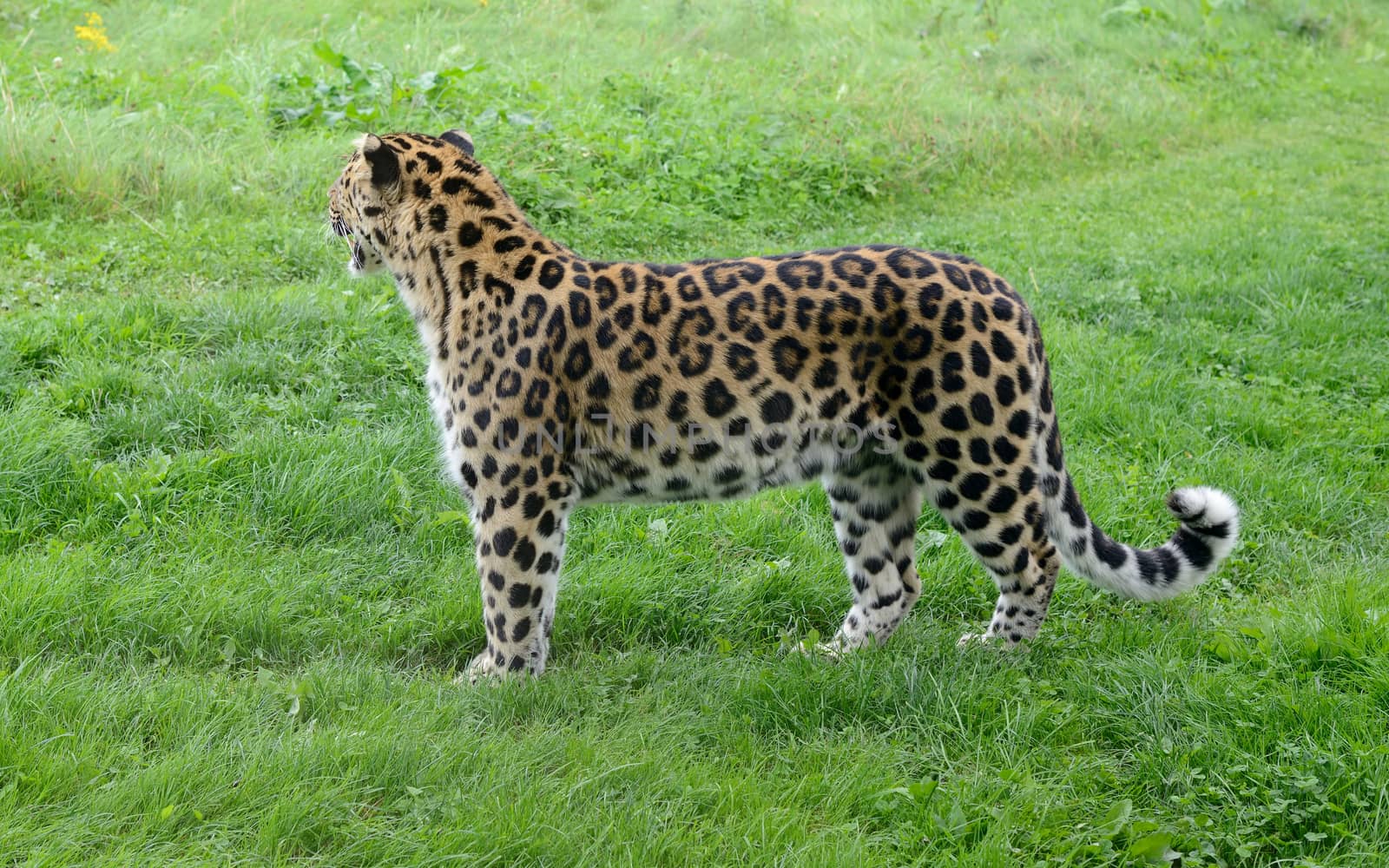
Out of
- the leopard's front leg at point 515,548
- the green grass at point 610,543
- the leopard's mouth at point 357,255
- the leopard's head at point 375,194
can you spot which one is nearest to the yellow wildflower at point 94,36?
the green grass at point 610,543

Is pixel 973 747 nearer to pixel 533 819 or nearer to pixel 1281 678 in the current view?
pixel 1281 678

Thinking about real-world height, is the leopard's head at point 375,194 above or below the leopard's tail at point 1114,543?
above

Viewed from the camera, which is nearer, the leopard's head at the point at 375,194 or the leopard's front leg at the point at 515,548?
the leopard's front leg at the point at 515,548

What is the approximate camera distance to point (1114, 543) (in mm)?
5379

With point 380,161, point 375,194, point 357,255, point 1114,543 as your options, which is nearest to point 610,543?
point 357,255

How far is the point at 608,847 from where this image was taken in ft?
12.5

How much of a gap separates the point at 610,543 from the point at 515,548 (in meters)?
1.12

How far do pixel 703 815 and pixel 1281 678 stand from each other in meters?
2.40

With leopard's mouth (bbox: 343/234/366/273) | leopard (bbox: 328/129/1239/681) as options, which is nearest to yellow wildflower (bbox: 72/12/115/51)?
leopard's mouth (bbox: 343/234/366/273)

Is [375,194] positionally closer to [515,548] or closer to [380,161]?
[380,161]

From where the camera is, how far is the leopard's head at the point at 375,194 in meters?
5.19

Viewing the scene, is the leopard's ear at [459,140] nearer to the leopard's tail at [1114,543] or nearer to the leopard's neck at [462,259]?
the leopard's neck at [462,259]

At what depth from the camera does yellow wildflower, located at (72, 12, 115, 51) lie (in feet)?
40.1

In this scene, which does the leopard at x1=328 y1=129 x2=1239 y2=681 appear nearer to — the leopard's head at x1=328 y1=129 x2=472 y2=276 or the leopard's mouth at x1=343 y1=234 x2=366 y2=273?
the leopard's head at x1=328 y1=129 x2=472 y2=276
